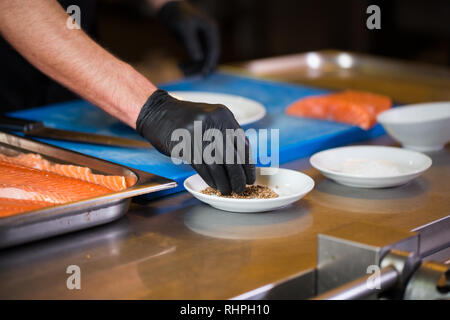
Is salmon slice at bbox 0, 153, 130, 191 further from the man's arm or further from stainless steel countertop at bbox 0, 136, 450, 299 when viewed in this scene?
the man's arm

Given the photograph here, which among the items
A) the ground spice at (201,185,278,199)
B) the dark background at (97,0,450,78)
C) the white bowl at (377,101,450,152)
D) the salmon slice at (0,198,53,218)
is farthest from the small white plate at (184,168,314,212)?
the dark background at (97,0,450,78)

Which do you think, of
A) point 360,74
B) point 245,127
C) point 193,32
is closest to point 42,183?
point 245,127

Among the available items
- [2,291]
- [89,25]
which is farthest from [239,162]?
[89,25]

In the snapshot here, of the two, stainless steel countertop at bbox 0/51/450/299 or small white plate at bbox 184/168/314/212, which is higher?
small white plate at bbox 184/168/314/212

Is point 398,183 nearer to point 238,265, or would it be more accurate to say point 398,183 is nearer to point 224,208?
point 224,208

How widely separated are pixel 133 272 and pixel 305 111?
1.08 meters

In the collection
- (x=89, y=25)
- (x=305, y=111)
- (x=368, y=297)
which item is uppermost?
(x=89, y=25)

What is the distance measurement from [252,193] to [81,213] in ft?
1.26

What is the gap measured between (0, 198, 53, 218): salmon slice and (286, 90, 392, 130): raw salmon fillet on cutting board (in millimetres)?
1022

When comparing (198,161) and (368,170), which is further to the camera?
(368,170)

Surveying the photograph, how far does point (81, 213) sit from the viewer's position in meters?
1.25

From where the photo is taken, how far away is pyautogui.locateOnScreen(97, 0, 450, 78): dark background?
5.41 metres
